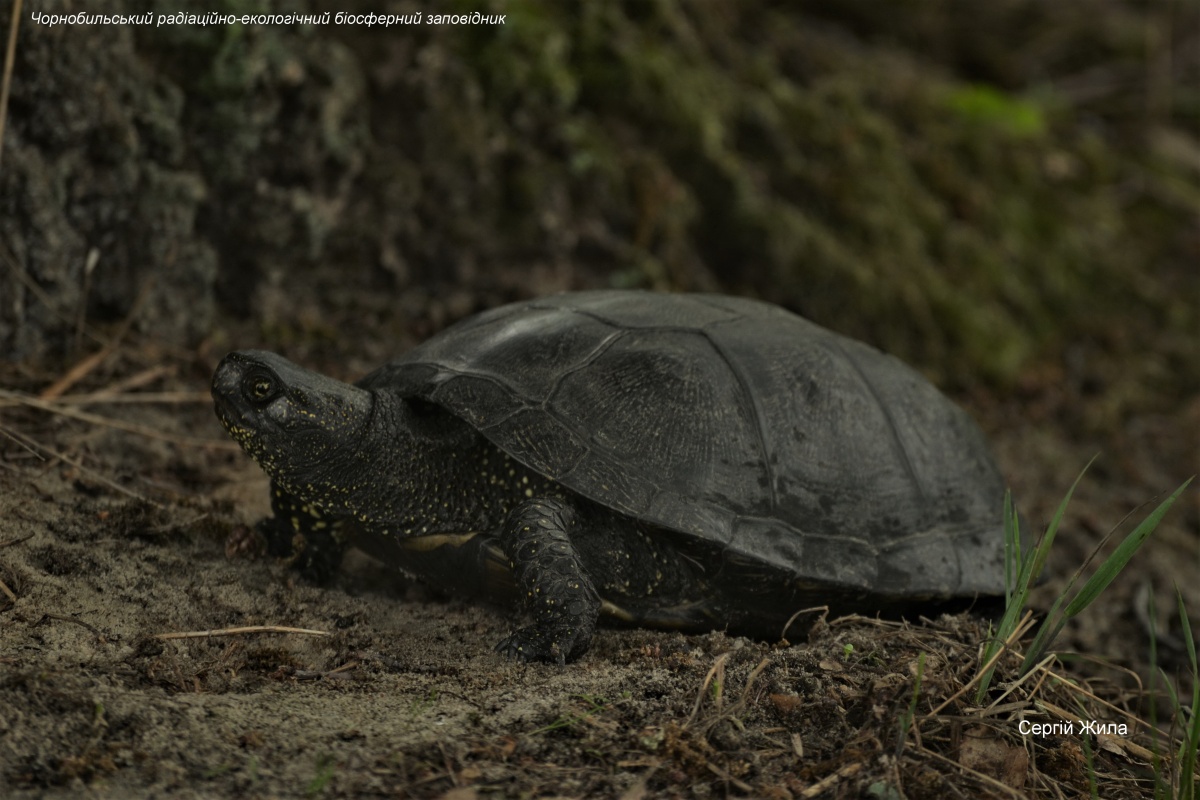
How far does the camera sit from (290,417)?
2.92 metres

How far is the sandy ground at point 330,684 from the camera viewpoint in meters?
2.04

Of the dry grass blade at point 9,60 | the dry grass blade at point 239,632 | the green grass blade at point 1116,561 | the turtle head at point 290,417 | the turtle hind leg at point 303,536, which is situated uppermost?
the dry grass blade at point 9,60

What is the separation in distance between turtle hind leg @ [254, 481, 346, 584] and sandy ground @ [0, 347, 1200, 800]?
0.07 m

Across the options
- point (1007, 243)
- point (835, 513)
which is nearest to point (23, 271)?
point (835, 513)

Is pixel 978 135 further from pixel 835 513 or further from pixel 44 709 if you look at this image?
pixel 44 709

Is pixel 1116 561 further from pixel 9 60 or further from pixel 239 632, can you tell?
pixel 9 60

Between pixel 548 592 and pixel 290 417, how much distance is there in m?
0.91

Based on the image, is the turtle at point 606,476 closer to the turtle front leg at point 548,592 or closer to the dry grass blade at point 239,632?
the turtle front leg at point 548,592

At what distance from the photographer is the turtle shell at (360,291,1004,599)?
3.04m

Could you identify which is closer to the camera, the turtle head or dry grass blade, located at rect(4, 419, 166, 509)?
the turtle head

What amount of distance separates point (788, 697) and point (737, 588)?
72 cm

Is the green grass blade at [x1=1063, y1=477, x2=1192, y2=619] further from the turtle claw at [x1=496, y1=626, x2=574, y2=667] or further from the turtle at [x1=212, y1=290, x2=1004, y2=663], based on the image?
the turtle claw at [x1=496, y1=626, x2=574, y2=667]

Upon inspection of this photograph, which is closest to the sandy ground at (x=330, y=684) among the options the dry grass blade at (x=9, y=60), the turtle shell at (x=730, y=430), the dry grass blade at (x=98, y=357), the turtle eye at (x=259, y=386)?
the dry grass blade at (x=98, y=357)

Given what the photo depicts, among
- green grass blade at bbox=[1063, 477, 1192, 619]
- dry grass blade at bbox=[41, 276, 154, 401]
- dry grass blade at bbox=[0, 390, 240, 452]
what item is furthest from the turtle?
dry grass blade at bbox=[41, 276, 154, 401]
